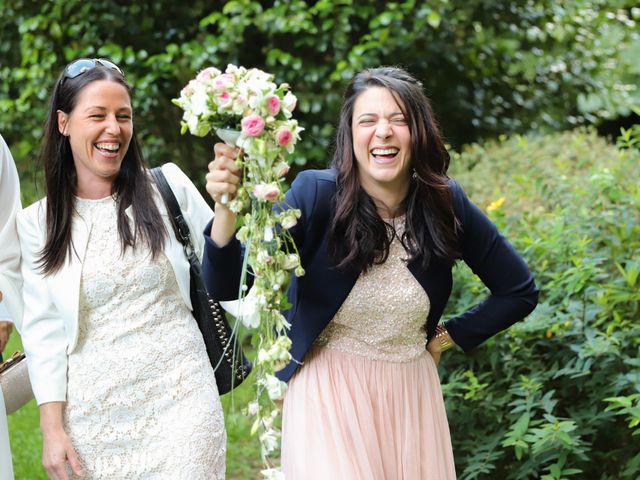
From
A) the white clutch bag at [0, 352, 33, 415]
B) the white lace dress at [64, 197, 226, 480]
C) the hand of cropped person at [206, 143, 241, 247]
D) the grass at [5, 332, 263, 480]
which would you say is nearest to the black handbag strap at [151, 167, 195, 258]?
the white lace dress at [64, 197, 226, 480]

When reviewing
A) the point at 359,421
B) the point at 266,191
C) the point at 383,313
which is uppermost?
the point at 266,191

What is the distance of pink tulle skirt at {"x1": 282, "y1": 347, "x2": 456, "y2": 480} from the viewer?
3.74 meters

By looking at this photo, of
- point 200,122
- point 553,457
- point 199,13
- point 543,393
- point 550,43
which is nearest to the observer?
point 200,122

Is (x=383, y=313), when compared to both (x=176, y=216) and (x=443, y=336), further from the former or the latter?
(x=176, y=216)

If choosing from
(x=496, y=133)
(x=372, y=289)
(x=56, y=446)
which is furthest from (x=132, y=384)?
(x=496, y=133)

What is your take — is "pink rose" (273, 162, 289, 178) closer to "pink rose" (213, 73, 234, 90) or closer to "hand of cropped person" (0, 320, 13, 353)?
"pink rose" (213, 73, 234, 90)

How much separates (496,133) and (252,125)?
27.5ft

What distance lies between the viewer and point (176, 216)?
399 cm

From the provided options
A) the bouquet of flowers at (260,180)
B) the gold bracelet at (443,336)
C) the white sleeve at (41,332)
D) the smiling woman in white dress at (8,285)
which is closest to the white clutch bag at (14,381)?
the smiling woman in white dress at (8,285)

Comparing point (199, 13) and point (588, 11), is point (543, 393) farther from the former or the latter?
point (588, 11)

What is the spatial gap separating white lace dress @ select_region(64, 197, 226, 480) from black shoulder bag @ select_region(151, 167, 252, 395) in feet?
0.42

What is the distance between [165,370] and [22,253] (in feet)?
2.27

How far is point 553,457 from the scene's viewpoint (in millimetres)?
4816

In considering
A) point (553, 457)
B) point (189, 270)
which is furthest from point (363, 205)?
point (553, 457)
